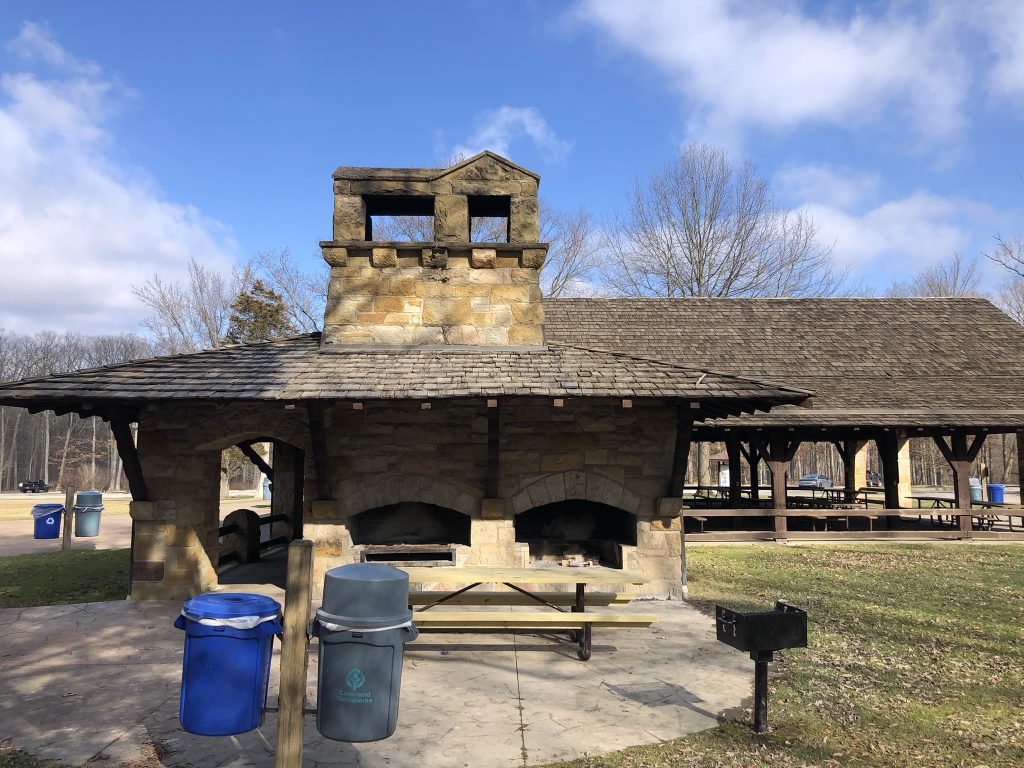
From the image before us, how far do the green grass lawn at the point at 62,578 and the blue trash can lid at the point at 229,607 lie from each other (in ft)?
19.4

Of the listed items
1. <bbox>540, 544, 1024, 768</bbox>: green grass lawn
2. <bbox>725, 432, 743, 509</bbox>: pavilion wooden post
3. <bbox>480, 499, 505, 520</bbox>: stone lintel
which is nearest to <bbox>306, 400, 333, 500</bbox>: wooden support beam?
<bbox>480, 499, 505, 520</bbox>: stone lintel

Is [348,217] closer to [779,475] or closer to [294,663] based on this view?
[294,663]

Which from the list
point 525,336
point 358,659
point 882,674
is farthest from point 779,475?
point 358,659

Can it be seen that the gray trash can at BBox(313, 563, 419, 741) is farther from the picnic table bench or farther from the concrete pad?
the picnic table bench

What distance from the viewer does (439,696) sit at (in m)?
4.94

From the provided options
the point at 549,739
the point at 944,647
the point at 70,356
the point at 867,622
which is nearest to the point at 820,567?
the point at 867,622

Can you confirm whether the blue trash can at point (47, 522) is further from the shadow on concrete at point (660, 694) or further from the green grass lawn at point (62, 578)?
the shadow on concrete at point (660, 694)

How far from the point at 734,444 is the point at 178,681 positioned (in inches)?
634

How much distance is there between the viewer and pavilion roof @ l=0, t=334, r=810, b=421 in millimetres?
7223

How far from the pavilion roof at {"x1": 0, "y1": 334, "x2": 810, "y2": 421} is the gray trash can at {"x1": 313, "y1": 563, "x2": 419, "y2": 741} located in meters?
3.52

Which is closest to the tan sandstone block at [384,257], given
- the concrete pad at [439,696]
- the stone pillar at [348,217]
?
the stone pillar at [348,217]

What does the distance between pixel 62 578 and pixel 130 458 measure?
395 cm

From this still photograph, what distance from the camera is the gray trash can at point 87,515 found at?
15945 mm

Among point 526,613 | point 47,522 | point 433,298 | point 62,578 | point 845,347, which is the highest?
point 845,347
